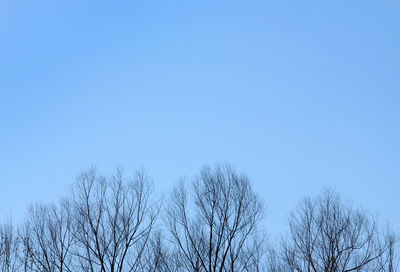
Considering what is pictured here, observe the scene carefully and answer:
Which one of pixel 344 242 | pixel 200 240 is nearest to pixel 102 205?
pixel 200 240

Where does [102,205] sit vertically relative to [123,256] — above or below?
above

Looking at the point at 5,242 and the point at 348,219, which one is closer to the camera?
the point at 348,219

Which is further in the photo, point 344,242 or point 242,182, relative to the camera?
point 242,182

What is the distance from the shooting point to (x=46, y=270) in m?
18.1

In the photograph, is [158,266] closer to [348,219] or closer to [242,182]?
[242,182]

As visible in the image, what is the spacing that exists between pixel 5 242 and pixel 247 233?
9.56 meters

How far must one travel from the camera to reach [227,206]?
61.1ft

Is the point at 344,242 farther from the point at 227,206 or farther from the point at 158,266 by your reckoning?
the point at 158,266

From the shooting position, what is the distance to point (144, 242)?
18359 mm

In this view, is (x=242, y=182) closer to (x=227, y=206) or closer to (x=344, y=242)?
(x=227, y=206)

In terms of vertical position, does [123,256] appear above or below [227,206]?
below

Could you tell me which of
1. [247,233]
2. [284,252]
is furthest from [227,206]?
[284,252]

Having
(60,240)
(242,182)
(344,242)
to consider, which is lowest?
(344,242)

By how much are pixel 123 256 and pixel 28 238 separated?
4326 mm
